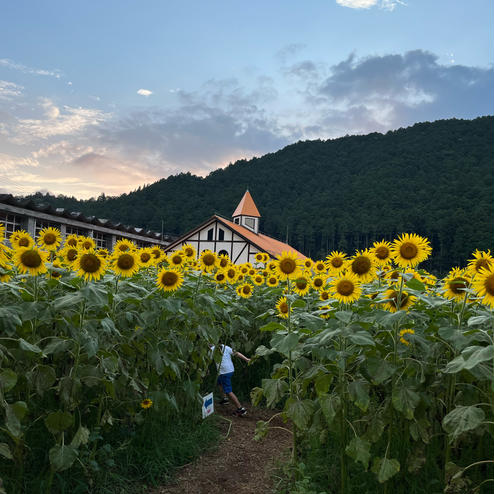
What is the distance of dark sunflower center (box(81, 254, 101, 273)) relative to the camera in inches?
119

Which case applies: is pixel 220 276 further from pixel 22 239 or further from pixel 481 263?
pixel 481 263

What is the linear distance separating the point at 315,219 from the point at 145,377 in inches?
2289

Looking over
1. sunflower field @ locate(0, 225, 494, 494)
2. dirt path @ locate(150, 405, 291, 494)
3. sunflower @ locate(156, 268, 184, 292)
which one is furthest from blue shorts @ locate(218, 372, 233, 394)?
sunflower @ locate(156, 268, 184, 292)

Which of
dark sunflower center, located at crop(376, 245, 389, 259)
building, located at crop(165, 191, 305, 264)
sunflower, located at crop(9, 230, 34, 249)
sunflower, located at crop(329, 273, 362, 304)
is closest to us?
sunflower, located at crop(329, 273, 362, 304)

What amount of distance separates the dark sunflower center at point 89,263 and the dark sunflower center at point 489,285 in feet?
7.93

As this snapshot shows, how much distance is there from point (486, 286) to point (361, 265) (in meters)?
0.91

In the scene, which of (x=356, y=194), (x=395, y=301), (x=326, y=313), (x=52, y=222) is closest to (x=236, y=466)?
(x=326, y=313)

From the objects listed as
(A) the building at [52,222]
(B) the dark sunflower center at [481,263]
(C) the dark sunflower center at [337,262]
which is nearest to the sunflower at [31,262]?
→ (C) the dark sunflower center at [337,262]

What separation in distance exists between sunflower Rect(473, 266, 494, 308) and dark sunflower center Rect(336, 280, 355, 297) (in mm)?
839

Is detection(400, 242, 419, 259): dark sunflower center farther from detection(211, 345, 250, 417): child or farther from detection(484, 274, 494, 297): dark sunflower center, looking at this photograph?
detection(211, 345, 250, 417): child

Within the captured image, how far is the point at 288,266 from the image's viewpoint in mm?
3842

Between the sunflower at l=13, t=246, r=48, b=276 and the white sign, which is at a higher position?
the sunflower at l=13, t=246, r=48, b=276

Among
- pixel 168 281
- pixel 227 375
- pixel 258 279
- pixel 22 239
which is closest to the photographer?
pixel 168 281

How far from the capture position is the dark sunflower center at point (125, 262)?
3555mm
